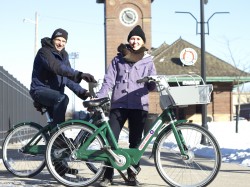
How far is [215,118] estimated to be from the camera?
4472cm

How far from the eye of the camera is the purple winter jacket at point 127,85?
20.5ft

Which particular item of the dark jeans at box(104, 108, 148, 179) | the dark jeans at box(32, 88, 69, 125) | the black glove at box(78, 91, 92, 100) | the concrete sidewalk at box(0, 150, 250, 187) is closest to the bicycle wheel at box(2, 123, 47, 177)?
the concrete sidewalk at box(0, 150, 250, 187)

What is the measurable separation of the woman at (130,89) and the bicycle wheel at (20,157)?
124 centimetres

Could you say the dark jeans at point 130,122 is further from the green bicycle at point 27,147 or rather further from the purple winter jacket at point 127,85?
the green bicycle at point 27,147

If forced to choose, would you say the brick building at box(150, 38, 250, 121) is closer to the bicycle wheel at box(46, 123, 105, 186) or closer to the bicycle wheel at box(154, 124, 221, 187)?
the bicycle wheel at box(46, 123, 105, 186)

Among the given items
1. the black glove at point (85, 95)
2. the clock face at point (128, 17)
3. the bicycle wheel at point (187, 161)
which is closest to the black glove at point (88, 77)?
the black glove at point (85, 95)

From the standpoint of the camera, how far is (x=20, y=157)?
7.09m

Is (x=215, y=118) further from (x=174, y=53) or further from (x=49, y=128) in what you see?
(x=49, y=128)

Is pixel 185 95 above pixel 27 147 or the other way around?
above

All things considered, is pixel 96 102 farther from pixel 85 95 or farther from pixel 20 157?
pixel 20 157

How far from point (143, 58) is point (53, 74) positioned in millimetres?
1317

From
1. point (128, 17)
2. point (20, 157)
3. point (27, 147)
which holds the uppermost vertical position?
point (128, 17)

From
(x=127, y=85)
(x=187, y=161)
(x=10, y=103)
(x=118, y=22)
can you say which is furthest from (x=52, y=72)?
(x=118, y=22)

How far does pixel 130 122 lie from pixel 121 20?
38626 millimetres
